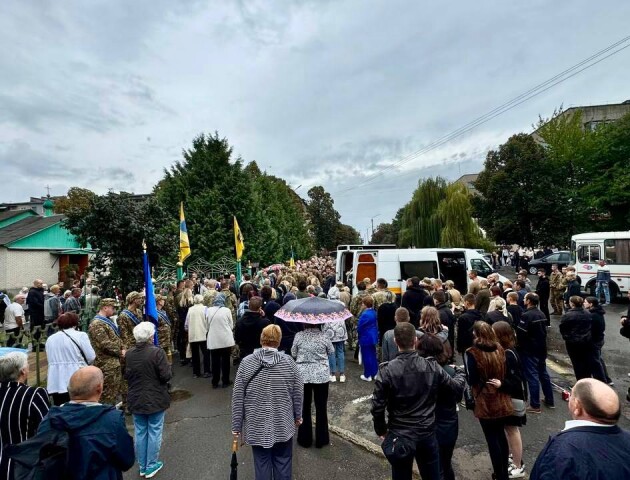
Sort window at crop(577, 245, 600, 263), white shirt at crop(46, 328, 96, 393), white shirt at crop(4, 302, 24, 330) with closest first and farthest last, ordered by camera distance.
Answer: white shirt at crop(46, 328, 96, 393) < white shirt at crop(4, 302, 24, 330) < window at crop(577, 245, 600, 263)

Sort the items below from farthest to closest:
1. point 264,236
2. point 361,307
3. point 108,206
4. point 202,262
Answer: point 264,236 < point 202,262 < point 108,206 < point 361,307

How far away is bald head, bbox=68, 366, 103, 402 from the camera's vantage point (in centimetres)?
239

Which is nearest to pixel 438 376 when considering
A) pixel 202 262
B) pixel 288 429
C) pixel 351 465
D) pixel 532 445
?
pixel 288 429

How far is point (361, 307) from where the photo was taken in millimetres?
7988

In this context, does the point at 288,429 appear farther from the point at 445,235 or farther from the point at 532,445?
the point at 445,235

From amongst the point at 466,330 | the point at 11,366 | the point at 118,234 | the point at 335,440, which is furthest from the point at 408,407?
the point at 118,234

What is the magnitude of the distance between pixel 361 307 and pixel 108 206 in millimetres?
7340

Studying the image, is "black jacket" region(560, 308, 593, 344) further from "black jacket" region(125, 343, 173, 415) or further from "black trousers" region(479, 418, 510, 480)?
"black jacket" region(125, 343, 173, 415)

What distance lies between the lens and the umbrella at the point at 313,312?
15.1 feet

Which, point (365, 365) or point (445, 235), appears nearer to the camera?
point (365, 365)

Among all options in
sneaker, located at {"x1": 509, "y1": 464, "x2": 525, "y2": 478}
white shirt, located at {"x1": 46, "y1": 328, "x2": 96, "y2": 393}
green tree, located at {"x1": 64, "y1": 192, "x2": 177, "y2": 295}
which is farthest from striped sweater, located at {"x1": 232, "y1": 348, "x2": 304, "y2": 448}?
green tree, located at {"x1": 64, "y1": 192, "x2": 177, "y2": 295}

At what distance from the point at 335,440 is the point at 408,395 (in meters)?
2.41

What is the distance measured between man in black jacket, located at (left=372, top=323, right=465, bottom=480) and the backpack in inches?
87.2

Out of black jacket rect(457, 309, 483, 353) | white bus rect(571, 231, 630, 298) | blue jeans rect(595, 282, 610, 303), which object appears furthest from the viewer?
white bus rect(571, 231, 630, 298)
